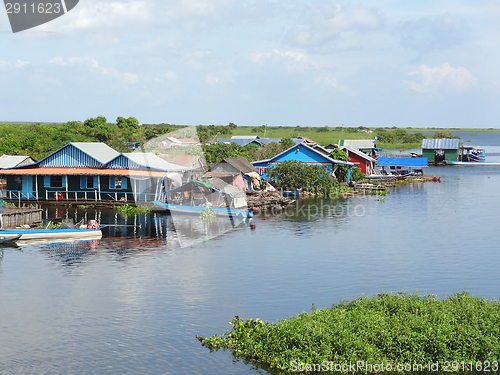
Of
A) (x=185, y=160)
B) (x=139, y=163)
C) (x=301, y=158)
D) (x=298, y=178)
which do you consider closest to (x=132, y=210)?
(x=139, y=163)

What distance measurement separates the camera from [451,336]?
17.4m

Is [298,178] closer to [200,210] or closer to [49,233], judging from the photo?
[200,210]

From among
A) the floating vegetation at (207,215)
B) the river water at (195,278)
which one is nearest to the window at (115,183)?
the river water at (195,278)

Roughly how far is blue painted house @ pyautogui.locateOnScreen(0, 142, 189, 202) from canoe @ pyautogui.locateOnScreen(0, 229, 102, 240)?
1400 cm

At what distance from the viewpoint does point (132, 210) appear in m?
48.2

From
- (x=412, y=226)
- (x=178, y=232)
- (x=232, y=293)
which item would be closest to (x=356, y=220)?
(x=412, y=226)

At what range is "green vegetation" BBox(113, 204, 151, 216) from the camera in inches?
1883

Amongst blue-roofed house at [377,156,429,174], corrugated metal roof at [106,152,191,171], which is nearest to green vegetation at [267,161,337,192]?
corrugated metal roof at [106,152,191,171]

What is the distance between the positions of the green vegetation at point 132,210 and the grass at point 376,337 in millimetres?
29640

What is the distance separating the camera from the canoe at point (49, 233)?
1375 inches

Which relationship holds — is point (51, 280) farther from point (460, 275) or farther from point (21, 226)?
point (460, 275)

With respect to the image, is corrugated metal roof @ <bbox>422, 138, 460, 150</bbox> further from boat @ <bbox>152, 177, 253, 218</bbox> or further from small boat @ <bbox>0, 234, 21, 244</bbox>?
small boat @ <bbox>0, 234, 21, 244</bbox>

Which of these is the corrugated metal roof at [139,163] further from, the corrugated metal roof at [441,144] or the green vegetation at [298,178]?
the corrugated metal roof at [441,144]

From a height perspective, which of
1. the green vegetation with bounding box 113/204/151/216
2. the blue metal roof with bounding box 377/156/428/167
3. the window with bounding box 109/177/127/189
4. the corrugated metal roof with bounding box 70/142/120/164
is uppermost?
the corrugated metal roof with bounding box 70/142/120/164
